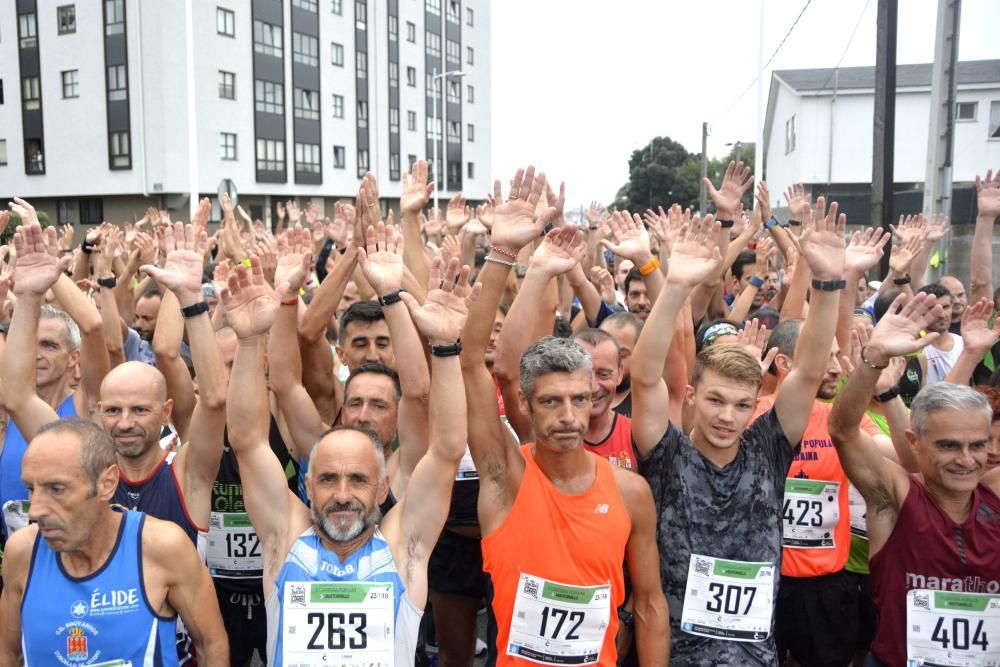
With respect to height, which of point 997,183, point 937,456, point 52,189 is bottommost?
point 937,456

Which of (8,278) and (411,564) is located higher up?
(8,278)

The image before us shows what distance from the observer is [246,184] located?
39000 mm

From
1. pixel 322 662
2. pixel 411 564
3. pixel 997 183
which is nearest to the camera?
pixel 322 662

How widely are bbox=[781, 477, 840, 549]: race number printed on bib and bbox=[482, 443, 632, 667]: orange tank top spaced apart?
1.25 m

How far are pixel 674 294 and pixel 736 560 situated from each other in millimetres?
1119

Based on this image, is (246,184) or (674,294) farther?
(246,184)

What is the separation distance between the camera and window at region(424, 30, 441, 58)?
2057 inches

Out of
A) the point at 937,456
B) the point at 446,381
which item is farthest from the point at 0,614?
the point at 937,456

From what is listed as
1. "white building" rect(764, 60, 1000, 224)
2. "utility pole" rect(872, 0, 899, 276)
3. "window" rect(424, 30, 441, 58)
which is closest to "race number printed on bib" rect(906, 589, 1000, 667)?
"utility pole" rect(872, 0, 899, 276)

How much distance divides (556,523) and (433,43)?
53271 mm

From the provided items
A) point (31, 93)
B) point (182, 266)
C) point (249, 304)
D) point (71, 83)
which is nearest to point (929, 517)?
point (249, 304)

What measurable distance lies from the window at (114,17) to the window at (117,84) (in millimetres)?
1492

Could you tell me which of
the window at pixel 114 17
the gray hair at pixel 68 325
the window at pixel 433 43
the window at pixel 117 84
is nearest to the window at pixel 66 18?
the window at pixel 114 17

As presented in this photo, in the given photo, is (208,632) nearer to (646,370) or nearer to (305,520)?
(305,520)
